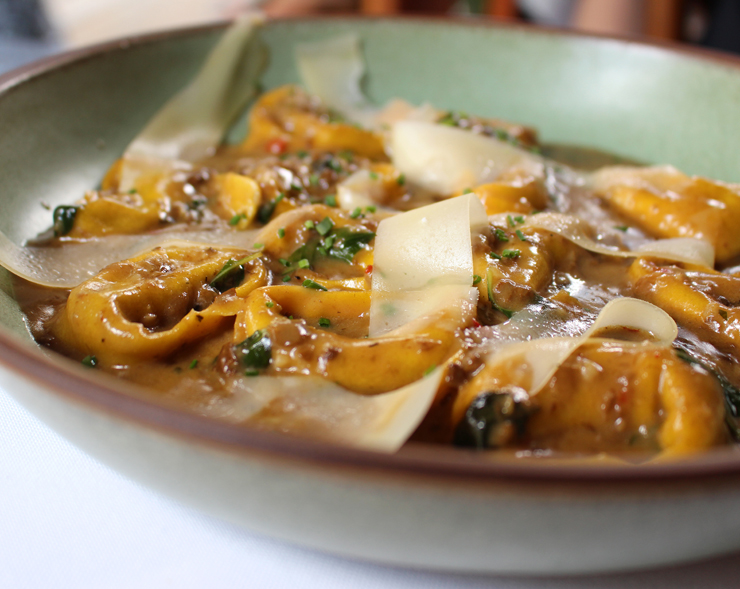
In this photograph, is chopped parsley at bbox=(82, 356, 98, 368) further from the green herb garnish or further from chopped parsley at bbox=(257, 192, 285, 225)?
the green herb garnish

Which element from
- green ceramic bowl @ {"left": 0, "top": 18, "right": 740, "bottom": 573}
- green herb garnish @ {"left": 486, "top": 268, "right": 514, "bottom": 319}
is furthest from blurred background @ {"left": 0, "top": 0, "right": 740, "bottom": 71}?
green ceramic bowl @ {"left": 0, "top": 18, "right": 740, "bottom": 573}

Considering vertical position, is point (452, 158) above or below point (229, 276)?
above

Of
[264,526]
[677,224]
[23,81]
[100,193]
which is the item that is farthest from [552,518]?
[23,81]

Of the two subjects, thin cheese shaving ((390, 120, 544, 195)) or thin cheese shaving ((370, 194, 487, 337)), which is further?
thin cheese shaving ((390, 120, 544, 195))

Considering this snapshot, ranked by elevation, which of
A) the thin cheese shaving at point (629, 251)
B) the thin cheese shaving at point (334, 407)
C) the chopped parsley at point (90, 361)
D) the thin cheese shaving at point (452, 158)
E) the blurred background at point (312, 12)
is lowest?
the chopped parsley at point (90, 361)

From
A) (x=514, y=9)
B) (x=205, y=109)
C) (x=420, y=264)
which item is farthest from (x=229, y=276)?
(x=514, y=9)

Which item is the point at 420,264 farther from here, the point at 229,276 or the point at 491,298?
the point at 229,276

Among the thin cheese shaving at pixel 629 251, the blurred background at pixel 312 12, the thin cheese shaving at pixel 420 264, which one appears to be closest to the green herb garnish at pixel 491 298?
the thin cheese shaving at pixel 420 264

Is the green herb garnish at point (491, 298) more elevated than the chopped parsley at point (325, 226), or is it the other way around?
the chopped parsley at point (325, 226)

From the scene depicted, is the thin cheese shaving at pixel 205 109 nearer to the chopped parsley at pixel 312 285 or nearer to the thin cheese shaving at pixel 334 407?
the chopped parsley at pixel 312 285

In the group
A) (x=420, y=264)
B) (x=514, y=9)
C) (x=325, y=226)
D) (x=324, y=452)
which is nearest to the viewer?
(x=324, y=452)
